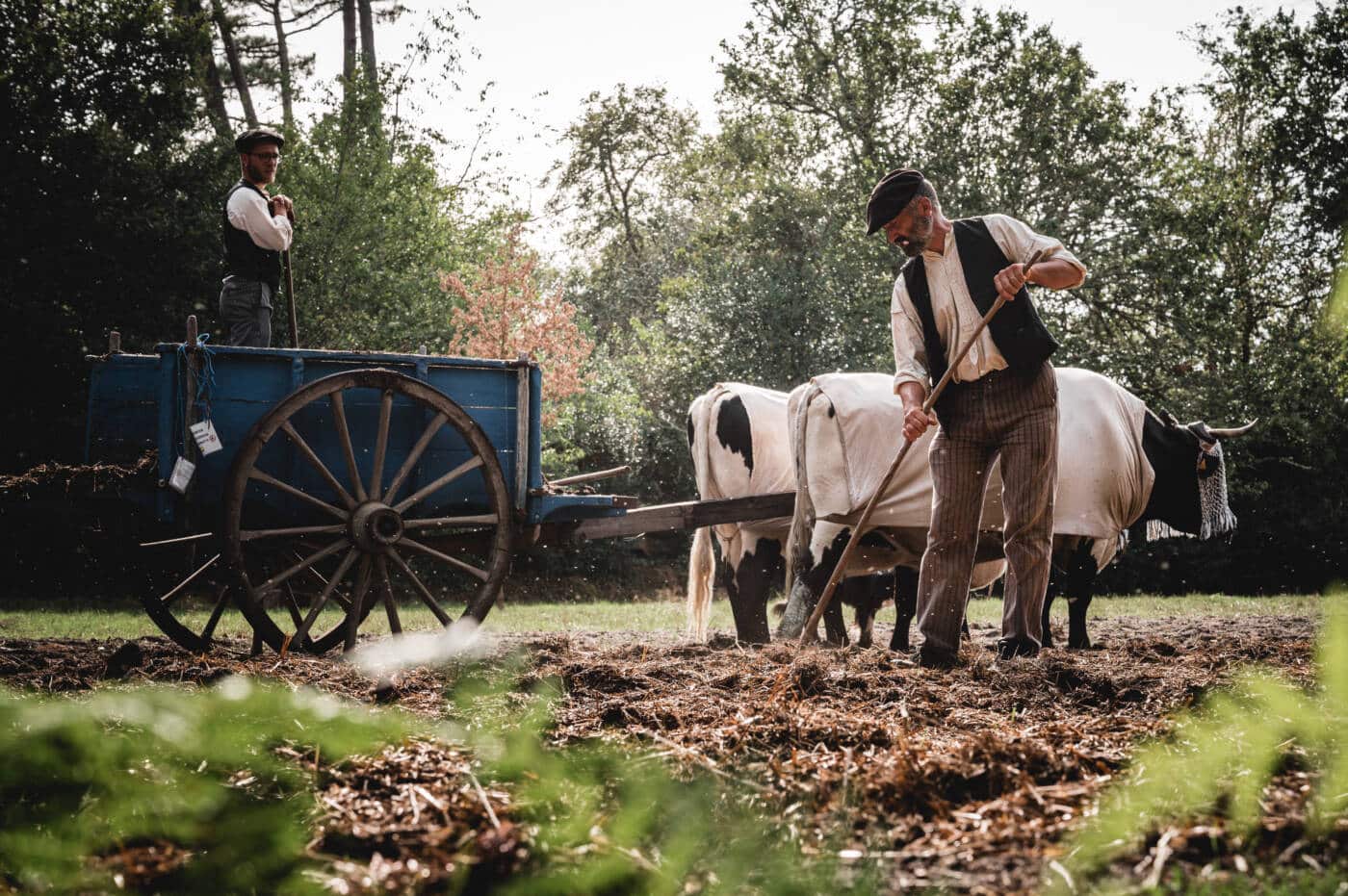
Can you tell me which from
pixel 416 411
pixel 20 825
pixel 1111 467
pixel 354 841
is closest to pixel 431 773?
pixel 354 841

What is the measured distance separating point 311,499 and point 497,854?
3206mm

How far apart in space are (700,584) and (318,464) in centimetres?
387

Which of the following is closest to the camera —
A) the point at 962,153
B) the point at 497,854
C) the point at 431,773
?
the point at 497,854

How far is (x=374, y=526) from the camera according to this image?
4727 millimetres

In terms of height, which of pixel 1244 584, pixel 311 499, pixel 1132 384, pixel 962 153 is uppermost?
pixel 962 153

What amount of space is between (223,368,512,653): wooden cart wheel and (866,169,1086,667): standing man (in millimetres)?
1914

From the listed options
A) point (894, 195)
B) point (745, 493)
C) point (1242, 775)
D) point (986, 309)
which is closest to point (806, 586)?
point (745, 493)

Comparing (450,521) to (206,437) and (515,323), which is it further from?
(515,323)

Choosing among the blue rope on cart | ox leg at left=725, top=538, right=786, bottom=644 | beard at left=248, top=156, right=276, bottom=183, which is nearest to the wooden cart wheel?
the blue rope on cart

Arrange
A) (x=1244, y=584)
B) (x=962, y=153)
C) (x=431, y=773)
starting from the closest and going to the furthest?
1. (x=431, y=773)
2. (x=1244, y=584)
3. (x=962, y=153)

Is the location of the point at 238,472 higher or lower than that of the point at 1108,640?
higher

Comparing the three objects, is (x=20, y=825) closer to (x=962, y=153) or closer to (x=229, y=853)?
(x=229, y=853)

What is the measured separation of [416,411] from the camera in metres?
5.04

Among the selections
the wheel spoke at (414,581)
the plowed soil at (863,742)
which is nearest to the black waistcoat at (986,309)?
the plowed soil at (863,742)
